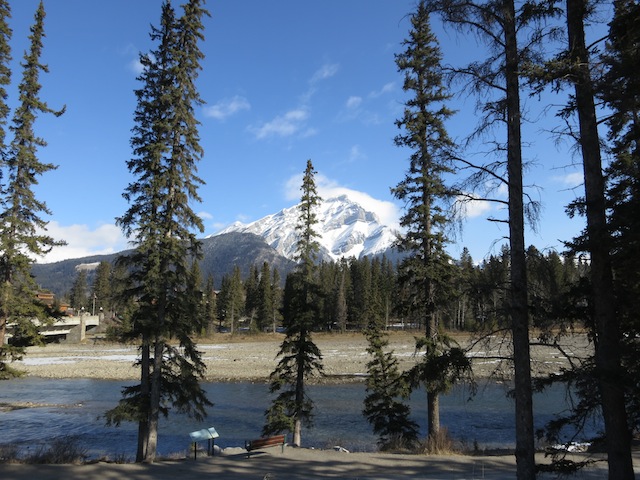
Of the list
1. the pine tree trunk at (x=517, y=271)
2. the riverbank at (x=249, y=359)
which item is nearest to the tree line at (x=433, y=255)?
the pine tree trunk at (x=517, y=271)

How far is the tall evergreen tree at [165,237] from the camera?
15.7 meters

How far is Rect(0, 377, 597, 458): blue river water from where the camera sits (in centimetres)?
2227

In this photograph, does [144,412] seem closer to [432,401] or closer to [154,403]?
[154,403]

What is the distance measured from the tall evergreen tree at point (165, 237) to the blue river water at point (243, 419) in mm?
3294

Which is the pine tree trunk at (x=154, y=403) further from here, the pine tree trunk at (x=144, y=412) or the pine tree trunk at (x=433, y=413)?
the pine tree trunk at (x=433, y=413)

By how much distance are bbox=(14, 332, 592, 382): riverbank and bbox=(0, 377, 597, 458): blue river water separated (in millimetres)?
3555

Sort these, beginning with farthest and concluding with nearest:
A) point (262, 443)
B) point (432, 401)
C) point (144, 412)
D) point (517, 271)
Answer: point (432, 401) → point (144, 412) → point (262, 443) → point (517, 271)

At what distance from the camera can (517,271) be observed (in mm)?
7961

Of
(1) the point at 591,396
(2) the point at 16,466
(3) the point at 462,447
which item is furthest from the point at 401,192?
(2) the point at 16,466

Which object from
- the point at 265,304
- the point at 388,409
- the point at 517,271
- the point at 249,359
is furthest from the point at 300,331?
the point at 265,304

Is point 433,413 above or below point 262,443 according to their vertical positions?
above

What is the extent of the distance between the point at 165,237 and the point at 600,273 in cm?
1323

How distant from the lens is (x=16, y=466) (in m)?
12.2

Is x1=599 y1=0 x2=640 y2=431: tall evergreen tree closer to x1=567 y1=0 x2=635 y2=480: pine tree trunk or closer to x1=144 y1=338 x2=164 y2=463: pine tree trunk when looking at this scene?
x1=567 y1=0 x2=635 y2=480: pine tree trunk
